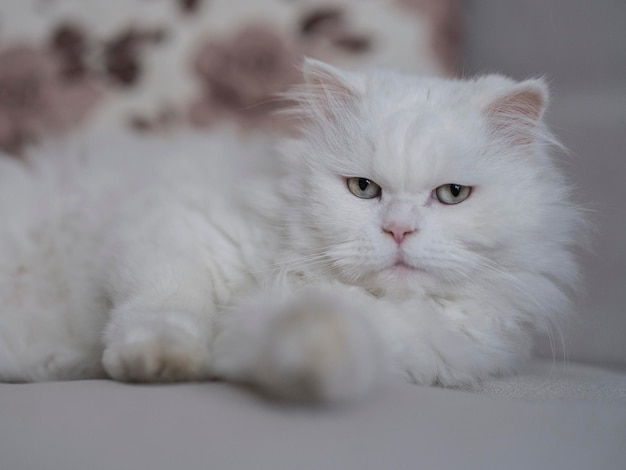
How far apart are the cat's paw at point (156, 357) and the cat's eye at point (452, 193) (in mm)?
614

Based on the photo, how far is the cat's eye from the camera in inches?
52.9

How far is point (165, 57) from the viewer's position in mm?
2334

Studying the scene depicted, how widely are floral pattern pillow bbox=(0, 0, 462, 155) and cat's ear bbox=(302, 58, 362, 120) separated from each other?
0.71 metres

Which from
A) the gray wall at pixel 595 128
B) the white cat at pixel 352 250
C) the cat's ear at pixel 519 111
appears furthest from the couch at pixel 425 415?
the cat's ear at pixel 519 111

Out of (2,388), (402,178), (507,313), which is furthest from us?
(507,313)

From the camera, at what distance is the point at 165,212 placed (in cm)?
159

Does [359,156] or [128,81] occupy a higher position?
[128,81]

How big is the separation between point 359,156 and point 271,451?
78cm

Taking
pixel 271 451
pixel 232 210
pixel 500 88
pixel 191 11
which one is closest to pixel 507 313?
pixel 500 88

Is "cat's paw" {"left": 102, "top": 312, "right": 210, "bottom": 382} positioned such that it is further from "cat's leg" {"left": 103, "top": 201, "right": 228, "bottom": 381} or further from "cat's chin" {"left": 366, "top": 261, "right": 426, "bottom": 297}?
"cat's chin" {"left": 366, "top": 261, "right": 426, "bottom": 297}

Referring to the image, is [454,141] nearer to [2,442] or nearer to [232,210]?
[232,210]

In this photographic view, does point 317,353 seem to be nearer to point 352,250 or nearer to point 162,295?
point 352,250

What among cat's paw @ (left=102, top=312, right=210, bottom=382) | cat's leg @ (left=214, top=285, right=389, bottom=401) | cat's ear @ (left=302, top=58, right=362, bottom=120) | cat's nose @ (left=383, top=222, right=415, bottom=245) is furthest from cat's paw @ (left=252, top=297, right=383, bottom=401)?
cat's ear @ (left=302, top=58, right=362, bottom=120)

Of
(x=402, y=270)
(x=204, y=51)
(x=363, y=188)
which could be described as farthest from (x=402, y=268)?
(x=204, y=51)
